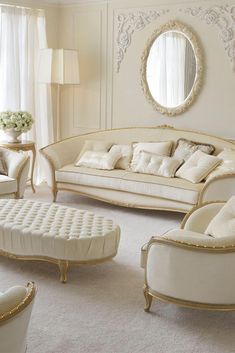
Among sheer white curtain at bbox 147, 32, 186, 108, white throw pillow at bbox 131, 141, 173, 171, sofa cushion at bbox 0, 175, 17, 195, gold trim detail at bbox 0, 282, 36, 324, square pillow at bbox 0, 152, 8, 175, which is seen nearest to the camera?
gold trim detail at bbox 0, 282, 36, 324

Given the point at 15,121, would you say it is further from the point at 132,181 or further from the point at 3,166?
the point at 132,181

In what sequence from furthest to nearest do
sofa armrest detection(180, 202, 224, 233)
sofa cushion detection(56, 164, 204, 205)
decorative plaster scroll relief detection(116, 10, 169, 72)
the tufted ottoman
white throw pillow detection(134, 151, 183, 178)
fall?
decorative plaster scroll relief detection(116, 10, 169, 72) → white throw pillow detection(134, 151, 183, 178) → sofa cushion detection(56, 164, 204, 205) → sofa armrest detection(180, 202, 224, 233) → the tufted ottoman

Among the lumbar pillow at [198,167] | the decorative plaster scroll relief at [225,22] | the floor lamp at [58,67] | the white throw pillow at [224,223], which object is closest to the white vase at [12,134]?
the floor lamp at [58,67]

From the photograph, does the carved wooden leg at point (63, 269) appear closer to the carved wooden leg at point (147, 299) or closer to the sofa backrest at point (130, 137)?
the carved wooden leg at point (147, 299)

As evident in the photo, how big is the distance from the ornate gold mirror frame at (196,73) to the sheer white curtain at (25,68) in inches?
56.8

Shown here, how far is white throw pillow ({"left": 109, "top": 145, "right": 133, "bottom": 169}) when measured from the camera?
594 cm

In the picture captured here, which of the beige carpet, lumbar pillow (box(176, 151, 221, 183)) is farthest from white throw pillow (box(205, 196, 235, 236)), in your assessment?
lumbar pillow (box(176, 151, 221, 183))

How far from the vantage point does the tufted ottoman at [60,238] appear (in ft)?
12.0

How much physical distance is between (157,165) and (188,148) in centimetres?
38

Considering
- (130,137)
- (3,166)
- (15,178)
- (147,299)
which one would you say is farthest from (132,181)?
(147,299)

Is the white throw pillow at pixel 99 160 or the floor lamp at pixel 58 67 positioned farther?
the floor lamp at pixel 58 67

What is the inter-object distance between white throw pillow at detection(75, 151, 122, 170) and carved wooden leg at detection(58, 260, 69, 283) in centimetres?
227

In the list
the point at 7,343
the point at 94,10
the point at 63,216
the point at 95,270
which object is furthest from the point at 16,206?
the point at 94,10

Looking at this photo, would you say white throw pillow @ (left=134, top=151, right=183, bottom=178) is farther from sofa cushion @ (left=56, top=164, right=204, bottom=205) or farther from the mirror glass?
the mirror glass
